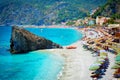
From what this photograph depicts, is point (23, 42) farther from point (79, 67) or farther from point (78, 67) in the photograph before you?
point (79, 67)

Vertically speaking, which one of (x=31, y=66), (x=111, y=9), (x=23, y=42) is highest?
(x=111, y=9)

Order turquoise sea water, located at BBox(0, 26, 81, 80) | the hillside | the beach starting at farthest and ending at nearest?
the hillside, turquoise sea water, located at BBox(0, 26, 81, 80), the beach

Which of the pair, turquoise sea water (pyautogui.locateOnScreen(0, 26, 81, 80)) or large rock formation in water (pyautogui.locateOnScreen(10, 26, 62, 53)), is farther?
large rock formation in water (pyautogui.locateOnScreen(10, 26, 62, 53))

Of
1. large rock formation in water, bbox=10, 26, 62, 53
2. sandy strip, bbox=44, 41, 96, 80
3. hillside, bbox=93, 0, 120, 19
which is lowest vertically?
sandy strip, bbox=44, 41, 96, 80

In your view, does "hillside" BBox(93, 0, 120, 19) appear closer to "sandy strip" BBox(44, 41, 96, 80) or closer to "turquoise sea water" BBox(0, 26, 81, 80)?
"sandy strip" BBox(44, 41, 96, 80)

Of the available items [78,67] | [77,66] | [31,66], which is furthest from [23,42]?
[78,67]

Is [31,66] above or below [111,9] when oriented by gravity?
below

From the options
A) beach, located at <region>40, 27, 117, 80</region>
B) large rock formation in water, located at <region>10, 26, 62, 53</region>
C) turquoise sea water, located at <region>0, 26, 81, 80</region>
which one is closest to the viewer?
beach, located at <region>40, 27, 117, 80</region>

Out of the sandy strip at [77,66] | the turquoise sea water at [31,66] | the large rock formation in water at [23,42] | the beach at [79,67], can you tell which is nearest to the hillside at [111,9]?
the large rock formation in water at [23,42]

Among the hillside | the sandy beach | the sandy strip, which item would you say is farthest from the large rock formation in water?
the hillside

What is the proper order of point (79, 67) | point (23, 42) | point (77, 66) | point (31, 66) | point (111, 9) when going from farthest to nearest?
1. point (111, 9)
2. point (23, 42)
3. point (31, 66)
4. point (77, 66)
5. point (79, 67)

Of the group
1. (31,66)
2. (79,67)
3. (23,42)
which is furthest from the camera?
(23,42)

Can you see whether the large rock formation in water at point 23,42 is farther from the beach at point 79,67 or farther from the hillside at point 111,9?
the hillside at point 111,9
